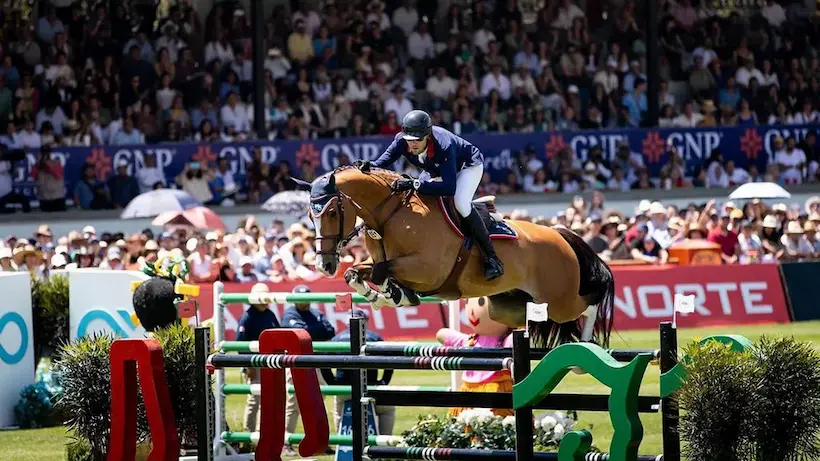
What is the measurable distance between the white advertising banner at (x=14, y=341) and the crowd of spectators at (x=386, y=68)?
999cm

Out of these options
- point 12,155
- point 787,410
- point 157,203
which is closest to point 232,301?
point 787,410

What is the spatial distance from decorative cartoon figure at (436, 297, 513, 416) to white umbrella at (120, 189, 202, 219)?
10619 millimetres

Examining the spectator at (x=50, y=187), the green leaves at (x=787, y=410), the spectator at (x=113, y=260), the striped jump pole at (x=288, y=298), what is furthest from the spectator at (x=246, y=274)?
the green leaves at (x=787, y=410)

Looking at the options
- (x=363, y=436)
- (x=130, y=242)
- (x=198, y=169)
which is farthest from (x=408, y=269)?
(x=198, y=169)

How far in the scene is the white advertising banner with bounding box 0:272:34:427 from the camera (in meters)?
12.7

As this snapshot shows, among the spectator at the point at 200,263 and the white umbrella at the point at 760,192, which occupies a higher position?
the white umbrella at the point at 760,192

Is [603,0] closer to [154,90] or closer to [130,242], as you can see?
[154,90]

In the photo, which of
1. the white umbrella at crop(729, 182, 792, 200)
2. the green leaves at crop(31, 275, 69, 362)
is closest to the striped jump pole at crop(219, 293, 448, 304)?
the green leaves at crop(31, 275, 69, 362)

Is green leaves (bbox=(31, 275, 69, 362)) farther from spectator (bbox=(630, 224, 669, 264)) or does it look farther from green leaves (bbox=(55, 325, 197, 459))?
spectator (bbox=(630, 224, 669, 264))

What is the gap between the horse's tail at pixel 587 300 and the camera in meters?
10.5

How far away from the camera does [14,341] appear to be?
41.9 ft

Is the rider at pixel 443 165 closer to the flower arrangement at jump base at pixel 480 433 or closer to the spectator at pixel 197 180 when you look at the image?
the flower arrangement at jump base at pixel 480 433

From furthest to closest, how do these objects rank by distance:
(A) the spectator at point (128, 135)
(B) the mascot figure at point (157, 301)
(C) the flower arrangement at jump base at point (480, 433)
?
(A) the spectator at point (128, 135)
(B) the mascot figure at point (157, 301)
(C) the flower arrangement at jump base at point (480, 433)

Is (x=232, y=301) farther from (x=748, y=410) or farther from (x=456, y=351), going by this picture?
(x=748, y=410)
